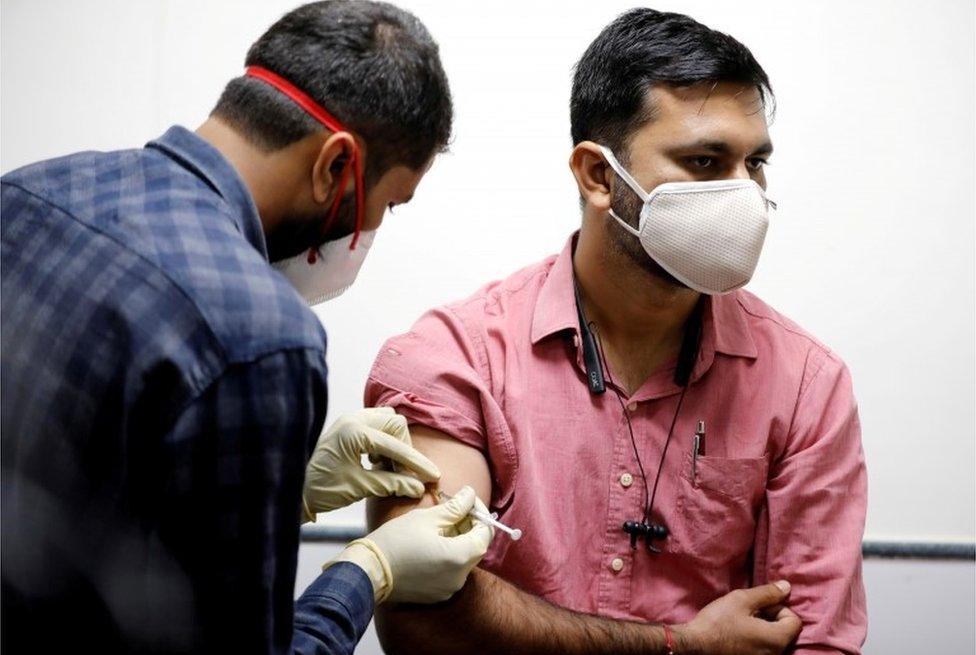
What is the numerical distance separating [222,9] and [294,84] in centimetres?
106

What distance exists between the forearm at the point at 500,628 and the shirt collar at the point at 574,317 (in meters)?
0.45

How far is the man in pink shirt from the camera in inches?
62.9

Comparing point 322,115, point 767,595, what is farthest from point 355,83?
point 767,595

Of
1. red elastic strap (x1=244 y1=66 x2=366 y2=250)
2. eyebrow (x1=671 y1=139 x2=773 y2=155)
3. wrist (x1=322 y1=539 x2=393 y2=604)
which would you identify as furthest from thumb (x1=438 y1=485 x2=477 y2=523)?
eyebrow (x1=671 y1=139 x2=773 y2=155)

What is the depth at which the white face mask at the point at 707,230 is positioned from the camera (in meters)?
1.66

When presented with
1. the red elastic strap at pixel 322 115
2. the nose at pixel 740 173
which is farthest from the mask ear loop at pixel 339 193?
the nose at pixel 740 173

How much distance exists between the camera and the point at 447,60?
212 centimetres

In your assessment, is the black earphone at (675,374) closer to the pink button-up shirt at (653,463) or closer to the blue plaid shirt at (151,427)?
the pink button-up shirt at (653,463)

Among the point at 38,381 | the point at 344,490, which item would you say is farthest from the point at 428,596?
the point at 38,381

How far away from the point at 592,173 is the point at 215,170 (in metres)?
0.87

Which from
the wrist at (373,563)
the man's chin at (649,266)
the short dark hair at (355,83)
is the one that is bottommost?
the wrist at (373,563)

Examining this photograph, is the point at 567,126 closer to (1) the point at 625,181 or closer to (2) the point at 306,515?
(1) the point at 625,181

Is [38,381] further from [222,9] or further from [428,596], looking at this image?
[222,9]

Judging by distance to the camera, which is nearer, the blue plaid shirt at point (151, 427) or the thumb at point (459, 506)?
the blue plaid shirt at point (151, 427)
